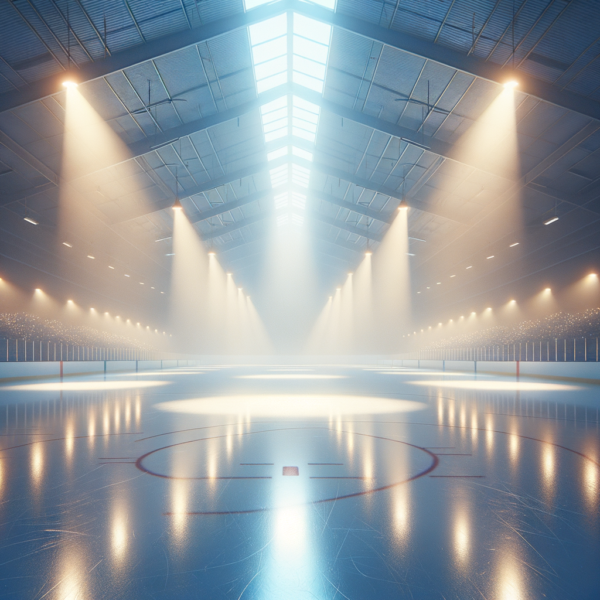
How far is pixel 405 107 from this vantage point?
59.9ft

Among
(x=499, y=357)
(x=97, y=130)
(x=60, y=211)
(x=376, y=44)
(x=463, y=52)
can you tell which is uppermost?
(x=376, y=44)

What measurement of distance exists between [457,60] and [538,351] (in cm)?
1944

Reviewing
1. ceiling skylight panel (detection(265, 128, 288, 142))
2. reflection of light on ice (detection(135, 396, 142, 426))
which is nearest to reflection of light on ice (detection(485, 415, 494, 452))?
reflection of light on ice (detection(135, 396, 142, 426))

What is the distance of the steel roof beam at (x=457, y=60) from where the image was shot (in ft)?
45.2

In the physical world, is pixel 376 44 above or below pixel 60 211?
above

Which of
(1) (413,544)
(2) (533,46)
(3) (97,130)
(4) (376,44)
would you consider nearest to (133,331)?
(3) (97,130)

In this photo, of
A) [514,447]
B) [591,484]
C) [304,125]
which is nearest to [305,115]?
[304,125]

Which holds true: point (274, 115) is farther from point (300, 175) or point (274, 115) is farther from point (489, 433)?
point (489, 433)

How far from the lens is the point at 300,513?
3777 mm

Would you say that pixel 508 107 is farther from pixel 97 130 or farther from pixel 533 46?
pixel 97 130

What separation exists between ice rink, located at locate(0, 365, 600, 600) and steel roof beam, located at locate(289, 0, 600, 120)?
1102 centimetres

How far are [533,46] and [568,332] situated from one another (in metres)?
16.4

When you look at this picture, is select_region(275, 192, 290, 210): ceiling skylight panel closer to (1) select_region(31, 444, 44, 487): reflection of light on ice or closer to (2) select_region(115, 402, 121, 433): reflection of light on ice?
(2) select_region(115, 402, 121, 433): reflection of light on ice

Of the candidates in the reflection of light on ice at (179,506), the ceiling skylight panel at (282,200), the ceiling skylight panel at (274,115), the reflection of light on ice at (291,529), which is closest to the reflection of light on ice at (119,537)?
the reflection of light on ice at (179,506)
